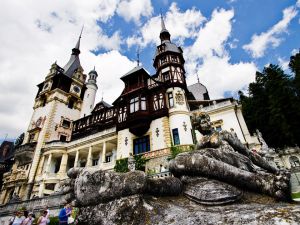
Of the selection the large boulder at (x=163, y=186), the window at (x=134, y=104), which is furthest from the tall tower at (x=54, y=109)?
the large boulder at (x=163, y=186)

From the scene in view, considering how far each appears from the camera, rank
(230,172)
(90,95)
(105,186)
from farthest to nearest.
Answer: (90,95)
(230,172)
(105,186)

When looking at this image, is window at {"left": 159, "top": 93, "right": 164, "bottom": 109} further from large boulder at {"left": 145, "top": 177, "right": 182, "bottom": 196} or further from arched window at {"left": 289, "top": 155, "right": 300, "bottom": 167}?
large boulder at {"left": 145, "top": 177, "right": 182, "bottom": 196}

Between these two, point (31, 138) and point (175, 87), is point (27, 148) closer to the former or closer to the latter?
point (31, 138)

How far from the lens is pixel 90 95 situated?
4334cm

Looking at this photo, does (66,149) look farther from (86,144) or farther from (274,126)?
(274,126)

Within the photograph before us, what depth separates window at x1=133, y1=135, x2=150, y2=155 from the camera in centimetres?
2355

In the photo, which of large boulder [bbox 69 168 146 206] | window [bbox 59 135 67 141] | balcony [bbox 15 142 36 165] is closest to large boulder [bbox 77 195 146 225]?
large boulder [bbox 69 168 146 206]

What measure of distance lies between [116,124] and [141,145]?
5.32 metres

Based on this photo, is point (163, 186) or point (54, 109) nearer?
point (163, 186)

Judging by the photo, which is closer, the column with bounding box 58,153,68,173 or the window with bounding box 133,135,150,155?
the window with bounding box 133,135,150,155

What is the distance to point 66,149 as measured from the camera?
30.8 metres

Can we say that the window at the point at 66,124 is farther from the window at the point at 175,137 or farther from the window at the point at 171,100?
the window at the point at 175,137

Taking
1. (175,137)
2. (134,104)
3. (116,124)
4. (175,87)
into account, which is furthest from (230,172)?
(116,124)

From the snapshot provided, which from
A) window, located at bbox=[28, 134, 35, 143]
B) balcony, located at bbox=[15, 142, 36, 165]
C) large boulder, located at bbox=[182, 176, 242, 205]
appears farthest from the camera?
window, located at bbox=[28, 134, 35, 143]
